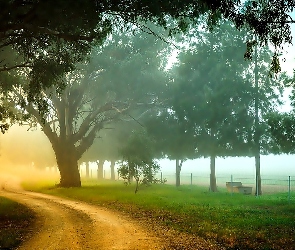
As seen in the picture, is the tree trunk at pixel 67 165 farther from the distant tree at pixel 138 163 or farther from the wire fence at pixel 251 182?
the distant tree at pixel 138 163

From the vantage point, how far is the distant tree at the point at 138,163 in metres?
28.5

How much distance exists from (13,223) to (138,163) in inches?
561

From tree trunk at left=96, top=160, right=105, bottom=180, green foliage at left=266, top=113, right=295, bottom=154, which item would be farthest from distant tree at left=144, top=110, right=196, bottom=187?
tree trunk at left=96, top=160, right=105, bottom=180

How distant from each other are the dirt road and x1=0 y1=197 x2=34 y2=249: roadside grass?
15.6 inches

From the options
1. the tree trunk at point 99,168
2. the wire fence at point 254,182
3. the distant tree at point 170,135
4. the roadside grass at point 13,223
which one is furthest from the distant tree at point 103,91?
A: the tree trunk at point 99,168

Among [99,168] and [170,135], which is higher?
[170,135]

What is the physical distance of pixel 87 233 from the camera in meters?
12.5

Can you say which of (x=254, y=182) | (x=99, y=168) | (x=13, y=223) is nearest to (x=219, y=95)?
(x=13, y=223)

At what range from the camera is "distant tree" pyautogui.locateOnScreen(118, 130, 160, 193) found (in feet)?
93.5

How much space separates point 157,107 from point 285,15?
1168 inches

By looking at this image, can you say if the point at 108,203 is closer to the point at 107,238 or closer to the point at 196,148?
the point at 107,238

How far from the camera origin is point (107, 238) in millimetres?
11617

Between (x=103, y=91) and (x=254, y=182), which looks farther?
(x=254, y=182)

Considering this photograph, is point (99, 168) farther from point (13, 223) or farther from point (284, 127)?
point (13, 223)
